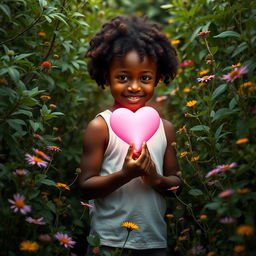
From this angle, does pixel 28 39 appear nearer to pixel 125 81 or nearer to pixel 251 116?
pixel 125 81

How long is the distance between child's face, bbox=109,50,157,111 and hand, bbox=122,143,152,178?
0.28 metres

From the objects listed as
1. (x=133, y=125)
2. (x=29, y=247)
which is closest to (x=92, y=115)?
(x=133, y=125)

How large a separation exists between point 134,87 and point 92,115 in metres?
1.23

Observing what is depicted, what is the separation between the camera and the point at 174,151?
206 cm

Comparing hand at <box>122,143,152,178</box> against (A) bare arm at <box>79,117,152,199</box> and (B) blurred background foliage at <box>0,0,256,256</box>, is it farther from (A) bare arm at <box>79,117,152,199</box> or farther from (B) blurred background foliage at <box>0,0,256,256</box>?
(B) blurred background foliage at <box>0,0,256,256</box>

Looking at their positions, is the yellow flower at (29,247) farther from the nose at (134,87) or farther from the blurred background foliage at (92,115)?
the nose at (134,87)

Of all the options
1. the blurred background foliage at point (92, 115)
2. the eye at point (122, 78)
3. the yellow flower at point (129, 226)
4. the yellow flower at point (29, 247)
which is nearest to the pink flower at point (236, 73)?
the blurred background foliage at point (92, 115)

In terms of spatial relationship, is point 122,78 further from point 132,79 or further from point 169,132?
point 169,132

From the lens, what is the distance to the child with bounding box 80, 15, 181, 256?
6.02 feet

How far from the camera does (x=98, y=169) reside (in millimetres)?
1907

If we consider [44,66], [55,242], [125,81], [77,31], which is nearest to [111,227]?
[55,242]

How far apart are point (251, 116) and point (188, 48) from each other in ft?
4.01

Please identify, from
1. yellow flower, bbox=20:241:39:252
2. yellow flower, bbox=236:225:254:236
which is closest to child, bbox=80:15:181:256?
yellow flower, bbox=20:241:39:252

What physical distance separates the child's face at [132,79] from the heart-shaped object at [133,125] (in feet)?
0.40
